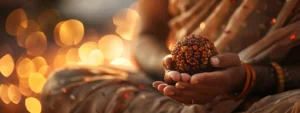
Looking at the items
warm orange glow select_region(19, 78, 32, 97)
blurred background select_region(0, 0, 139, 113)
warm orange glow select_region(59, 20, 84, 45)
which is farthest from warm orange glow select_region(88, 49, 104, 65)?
warm orange glow select_region(19, 78, 32, 97)

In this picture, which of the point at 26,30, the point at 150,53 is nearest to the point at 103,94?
the point at 150,53

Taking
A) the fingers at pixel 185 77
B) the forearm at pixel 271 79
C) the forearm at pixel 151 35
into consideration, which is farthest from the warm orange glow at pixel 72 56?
the fingers at pixel 185 77

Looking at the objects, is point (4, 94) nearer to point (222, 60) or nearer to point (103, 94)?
point (103, 94)

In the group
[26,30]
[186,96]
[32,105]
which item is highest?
[26,30]

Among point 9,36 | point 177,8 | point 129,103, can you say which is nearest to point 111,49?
point 9,36

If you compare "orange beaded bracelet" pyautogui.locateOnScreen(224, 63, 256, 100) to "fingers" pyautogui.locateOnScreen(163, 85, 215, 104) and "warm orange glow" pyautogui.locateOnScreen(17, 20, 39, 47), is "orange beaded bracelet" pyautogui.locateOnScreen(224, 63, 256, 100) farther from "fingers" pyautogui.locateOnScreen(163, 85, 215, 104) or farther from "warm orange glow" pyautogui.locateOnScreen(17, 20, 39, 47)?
"warm orange glow" pyautogui.locateOnScreen(17, 20, 39, 47)

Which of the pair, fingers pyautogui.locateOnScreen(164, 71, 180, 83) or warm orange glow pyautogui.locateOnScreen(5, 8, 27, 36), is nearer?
fingers pyautogui.locateOnScreen(164, 71, 180, 83)
